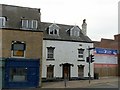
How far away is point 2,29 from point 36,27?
14.9ft

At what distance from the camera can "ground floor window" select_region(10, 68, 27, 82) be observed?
101 ft

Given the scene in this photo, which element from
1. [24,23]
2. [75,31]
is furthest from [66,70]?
[24,23]

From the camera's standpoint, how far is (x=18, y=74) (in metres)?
30.9

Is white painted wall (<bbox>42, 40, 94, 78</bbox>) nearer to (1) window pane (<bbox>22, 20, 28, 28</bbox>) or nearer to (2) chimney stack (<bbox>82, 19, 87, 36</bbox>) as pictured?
(2) chimney stack (<bbox>82, 19, 87, 36</bbox>)

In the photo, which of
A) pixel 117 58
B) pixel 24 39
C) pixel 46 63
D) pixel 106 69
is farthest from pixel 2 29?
pixel 117 58

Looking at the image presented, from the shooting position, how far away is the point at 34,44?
104 ft

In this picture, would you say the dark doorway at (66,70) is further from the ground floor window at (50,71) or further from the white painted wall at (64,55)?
the ground floor window at (50,71)

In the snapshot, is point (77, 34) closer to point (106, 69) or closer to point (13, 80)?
point (106, 69)

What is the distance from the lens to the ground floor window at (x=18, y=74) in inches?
1206

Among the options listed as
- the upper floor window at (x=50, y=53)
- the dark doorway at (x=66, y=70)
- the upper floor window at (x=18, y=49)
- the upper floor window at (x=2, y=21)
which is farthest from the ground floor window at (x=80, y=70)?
the upper floor window at (x=2, y=21)

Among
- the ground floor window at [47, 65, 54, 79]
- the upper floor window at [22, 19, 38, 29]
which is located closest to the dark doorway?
the ground floor window at [47, 65, 54, 79]

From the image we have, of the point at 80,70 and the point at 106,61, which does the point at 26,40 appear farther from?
the point at 106,61

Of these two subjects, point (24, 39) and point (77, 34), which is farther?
point (77, 34)

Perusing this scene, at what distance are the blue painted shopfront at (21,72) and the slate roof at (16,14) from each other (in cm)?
447
